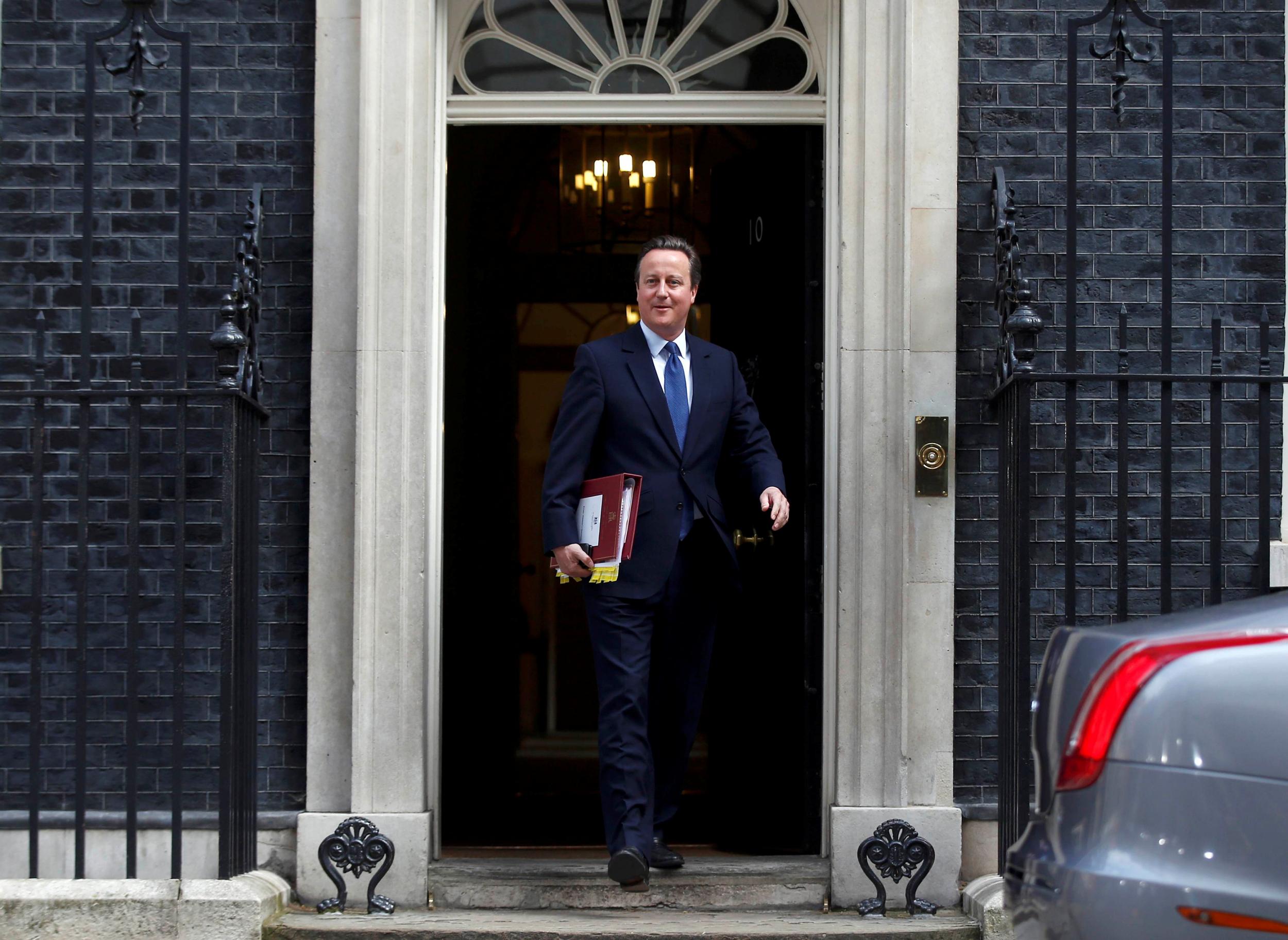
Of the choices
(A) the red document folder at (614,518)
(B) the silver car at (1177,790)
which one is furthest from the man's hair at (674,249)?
(B) the silver car at (1177,790)

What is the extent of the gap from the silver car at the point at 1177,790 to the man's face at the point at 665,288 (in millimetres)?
2577

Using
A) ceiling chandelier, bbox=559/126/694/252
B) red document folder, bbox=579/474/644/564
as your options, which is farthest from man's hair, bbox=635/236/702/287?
ceiling chandelier, bbox=559/126/694/252

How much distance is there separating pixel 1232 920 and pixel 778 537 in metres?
3.55

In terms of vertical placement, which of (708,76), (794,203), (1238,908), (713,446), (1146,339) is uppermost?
(708,76)

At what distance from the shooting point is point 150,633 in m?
5.84

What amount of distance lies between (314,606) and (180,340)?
3.67 feet

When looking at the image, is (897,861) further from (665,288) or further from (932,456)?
(665,288)

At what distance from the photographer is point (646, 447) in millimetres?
5453

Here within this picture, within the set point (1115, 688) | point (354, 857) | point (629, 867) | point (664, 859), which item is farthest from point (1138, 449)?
point (354, 857)

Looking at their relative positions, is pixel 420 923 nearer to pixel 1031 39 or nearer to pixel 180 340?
pixel 180 340

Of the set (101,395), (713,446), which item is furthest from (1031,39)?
(101,395)

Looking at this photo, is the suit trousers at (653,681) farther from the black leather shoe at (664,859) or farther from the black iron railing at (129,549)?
the black iron railing at (129,549)

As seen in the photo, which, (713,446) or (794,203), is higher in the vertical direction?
(794,203)

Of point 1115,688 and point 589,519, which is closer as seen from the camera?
point 1115,688
